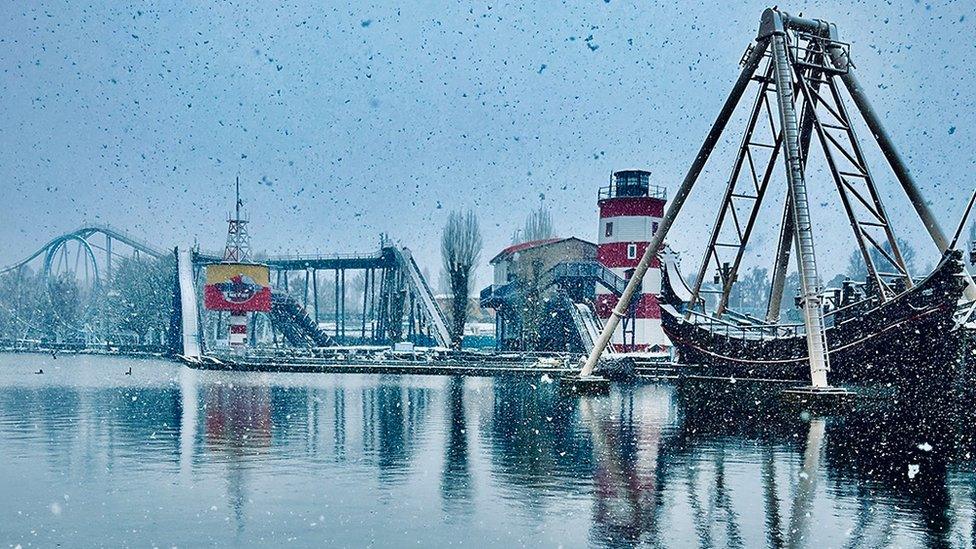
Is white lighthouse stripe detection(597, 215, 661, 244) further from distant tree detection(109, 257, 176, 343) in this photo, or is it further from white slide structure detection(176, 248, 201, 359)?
distant tree detection(109, 257, 176, 343)

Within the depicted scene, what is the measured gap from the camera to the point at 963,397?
38.0 metres

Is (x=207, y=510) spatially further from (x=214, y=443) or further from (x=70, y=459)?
(x=214, y=443)

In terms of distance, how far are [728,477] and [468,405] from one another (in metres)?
19.9

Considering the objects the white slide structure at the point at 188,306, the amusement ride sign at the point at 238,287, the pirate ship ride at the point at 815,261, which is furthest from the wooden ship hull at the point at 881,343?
the white slide structure at the point at 188,306

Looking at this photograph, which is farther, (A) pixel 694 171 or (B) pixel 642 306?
(B) pixel 642 306

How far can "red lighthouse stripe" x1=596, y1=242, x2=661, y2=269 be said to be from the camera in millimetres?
70875

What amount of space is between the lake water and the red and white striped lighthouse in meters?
32.5

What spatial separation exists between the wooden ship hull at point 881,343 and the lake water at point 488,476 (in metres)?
1.56

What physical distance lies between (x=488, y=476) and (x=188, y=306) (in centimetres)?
8293

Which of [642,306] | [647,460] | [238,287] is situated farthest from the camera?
[238,287]

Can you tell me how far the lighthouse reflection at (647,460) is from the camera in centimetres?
1616

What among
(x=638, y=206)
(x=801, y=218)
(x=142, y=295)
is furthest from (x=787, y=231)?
(x=142, y=295)

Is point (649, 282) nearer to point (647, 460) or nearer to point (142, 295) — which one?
point (647, 460)

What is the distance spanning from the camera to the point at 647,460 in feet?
76.2
